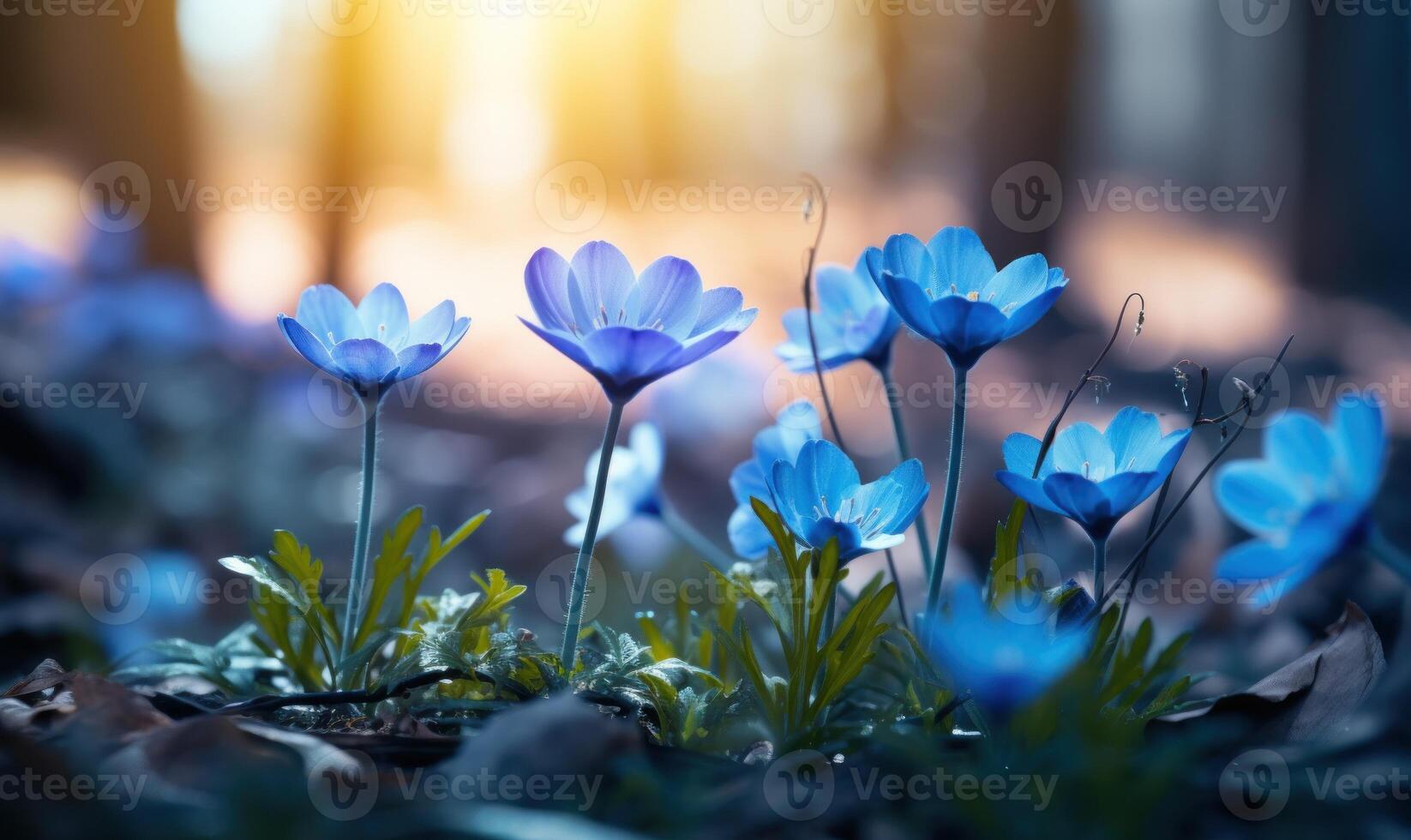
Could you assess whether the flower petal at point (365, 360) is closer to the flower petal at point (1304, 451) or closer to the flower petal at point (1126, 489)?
the flower petal at point (1126, 489)

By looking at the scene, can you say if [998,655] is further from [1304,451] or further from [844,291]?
[844,291]

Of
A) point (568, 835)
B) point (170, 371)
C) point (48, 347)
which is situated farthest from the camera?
point (170, 371)

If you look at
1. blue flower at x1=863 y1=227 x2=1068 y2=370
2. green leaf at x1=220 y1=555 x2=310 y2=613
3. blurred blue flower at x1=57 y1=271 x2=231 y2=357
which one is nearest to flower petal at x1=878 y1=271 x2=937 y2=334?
blue flower at x1=863 y1=227 x2=1068 y2=370

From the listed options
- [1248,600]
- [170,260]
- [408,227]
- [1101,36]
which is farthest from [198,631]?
[408,227]

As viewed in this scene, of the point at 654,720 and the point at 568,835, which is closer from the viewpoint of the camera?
the point at 568,835

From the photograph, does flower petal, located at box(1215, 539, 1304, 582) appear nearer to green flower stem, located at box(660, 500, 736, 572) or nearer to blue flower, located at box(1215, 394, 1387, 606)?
blue flower, located at box(1215, 394, 1387, 606)

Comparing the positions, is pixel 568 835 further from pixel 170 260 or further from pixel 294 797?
pixel 170 260
